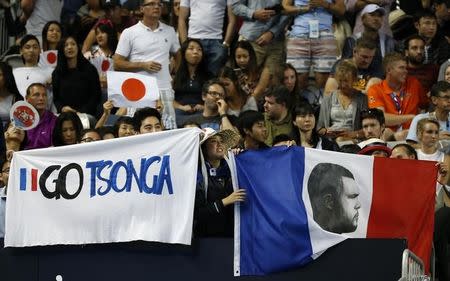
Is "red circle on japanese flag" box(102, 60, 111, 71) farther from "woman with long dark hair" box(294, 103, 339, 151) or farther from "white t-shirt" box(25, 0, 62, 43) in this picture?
"woman with long dark hair" box(294, 103, 339, 151)

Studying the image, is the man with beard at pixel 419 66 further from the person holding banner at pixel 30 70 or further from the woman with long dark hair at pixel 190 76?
the person holding banner at pixel 30 70

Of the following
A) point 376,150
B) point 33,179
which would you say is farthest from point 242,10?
point 33,179

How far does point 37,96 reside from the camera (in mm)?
16141

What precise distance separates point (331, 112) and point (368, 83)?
41.1 inches

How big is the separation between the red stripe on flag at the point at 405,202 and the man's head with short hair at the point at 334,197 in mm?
183

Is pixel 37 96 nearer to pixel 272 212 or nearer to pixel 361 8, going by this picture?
pixel 361 8

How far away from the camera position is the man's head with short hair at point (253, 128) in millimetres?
14242

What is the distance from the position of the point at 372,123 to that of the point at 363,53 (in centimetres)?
240

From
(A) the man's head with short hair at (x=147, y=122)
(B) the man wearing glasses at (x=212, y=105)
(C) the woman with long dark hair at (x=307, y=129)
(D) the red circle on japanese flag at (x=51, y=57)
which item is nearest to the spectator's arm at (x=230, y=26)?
(D) the red circle on japanese flag at (x=51, y=57)

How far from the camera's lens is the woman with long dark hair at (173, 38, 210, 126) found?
16992 millimetres

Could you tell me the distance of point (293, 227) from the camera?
37.9 feet

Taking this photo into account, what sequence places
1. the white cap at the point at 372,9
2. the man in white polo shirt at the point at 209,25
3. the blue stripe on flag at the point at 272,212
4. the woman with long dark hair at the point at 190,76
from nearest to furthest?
the blue stripe on flag at the point at 272,212 < the woman with long dark hair at the point at 190,76 < the white cap at the point at 372,9 < the man in white polo shirt at the point at 209,25

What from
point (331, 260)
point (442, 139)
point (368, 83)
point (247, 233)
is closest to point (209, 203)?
point (247, 233)

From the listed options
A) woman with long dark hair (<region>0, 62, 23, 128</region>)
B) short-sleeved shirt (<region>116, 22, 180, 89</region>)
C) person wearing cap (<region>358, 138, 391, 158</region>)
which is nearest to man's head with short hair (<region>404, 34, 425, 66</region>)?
short-sleeved shirt (<region>116, 22, 180, 89</region>)
